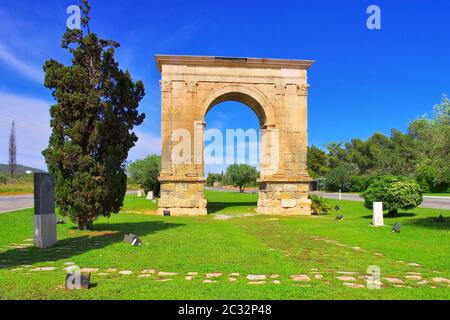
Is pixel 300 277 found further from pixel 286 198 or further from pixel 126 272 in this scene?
pixel 286 198

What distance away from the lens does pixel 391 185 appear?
17.5 metres

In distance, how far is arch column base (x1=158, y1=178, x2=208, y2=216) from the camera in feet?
69.9

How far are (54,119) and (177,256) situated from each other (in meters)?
7.06

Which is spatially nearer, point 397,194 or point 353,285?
point 353,285

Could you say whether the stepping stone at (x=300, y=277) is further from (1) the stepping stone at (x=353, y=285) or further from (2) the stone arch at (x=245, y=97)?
(2) the stone arch at (x=245, y=97)

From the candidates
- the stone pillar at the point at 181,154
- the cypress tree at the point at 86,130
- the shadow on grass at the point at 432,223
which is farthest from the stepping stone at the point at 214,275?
the stone pillar at the point at 181,154

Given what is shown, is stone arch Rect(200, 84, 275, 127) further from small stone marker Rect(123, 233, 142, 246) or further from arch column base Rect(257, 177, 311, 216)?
small stone marker Rect(123, 233, 142, 246)

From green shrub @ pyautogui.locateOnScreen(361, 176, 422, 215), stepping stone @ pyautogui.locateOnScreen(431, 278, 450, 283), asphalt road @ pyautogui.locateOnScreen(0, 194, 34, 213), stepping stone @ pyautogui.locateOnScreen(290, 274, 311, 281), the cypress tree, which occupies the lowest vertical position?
asphalt road @ pyautogui.locateOnScreen(0, 194, 34, 213)

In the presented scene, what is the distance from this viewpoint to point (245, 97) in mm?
22953

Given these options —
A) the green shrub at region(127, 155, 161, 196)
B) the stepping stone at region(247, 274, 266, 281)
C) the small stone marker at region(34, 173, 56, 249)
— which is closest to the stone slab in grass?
the stepping stone at region(247, 274, 266, 281)

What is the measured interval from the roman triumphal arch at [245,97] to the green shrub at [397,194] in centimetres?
487

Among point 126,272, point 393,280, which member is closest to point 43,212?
point 126,272

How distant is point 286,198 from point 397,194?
6531mm
